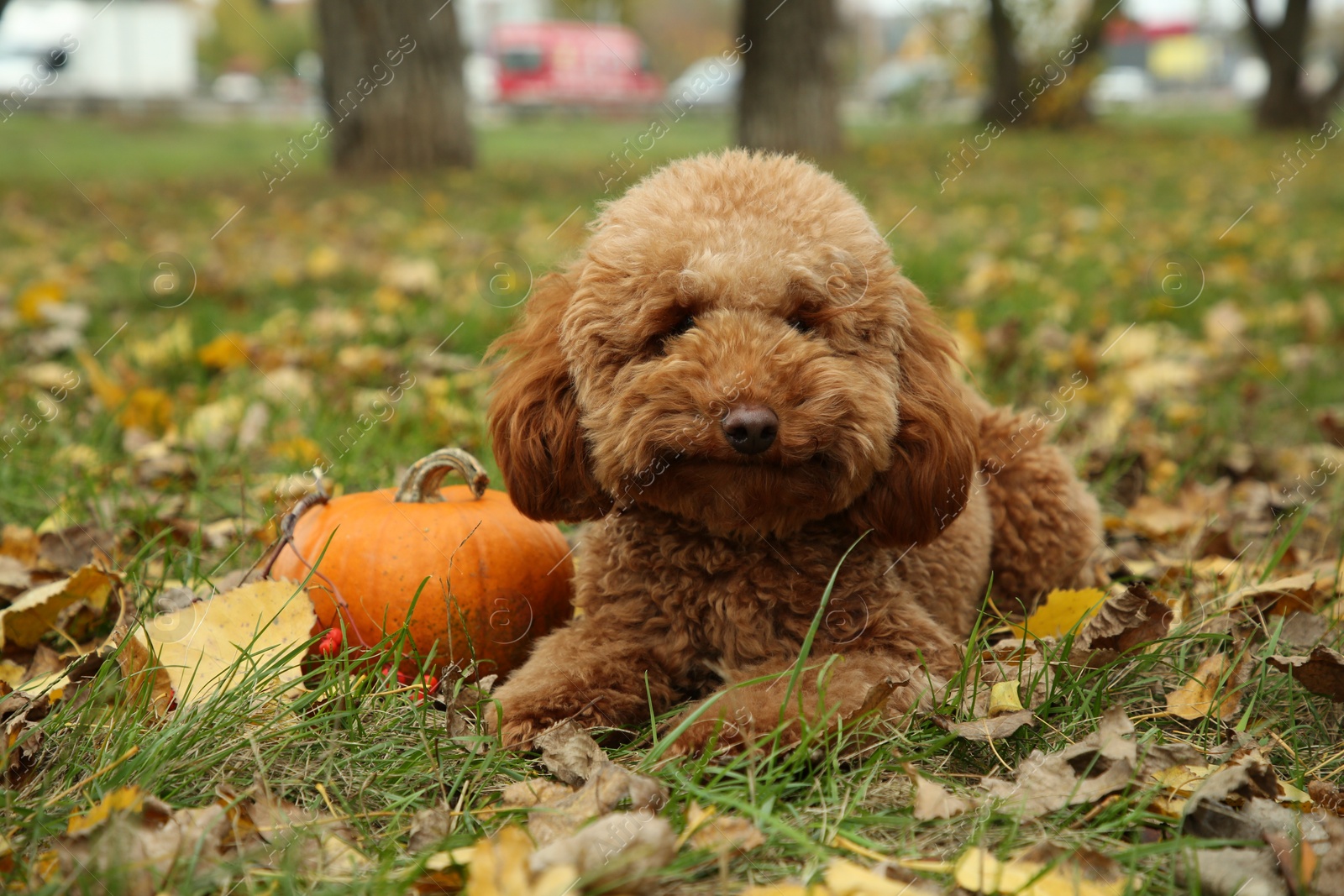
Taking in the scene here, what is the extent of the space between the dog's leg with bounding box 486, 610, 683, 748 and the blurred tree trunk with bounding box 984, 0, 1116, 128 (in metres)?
19.2

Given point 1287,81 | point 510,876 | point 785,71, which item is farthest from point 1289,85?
point 510,876

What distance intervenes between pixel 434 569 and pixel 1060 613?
5.02ft

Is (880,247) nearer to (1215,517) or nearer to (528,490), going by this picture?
(528,490)

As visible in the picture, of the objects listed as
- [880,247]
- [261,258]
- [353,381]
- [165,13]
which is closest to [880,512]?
[880,247]

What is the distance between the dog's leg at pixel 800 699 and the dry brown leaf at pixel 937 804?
0.21 meters

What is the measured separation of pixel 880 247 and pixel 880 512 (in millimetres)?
604

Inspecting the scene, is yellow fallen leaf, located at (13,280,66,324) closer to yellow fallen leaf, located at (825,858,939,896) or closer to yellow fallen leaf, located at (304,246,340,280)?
yellow fallen leaf, located at (304,246,340,280)

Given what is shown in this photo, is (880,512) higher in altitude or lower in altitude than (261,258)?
lower

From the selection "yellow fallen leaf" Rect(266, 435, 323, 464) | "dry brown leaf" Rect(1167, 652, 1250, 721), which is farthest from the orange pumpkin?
"dry brown leaf" Rect(1167, 652, 1250, 721)

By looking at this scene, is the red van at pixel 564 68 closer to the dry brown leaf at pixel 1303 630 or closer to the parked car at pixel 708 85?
the parked car at pixel 708 85

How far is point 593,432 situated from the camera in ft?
8.21

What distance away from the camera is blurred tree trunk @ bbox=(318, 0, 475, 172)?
12.5 m

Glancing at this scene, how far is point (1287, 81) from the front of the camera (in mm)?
22016

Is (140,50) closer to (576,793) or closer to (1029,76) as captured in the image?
(1029,76)
